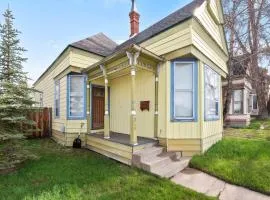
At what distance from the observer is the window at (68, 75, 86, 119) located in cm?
872

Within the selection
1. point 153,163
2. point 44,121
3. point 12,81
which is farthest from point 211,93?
point 44,121

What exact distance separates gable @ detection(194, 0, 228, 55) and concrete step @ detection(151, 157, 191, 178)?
4390 millimetres

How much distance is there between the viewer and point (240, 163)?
5.51 metres

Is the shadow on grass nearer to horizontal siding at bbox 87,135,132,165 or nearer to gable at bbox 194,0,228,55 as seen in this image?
horizontal siding at bbox 87,135,132,165

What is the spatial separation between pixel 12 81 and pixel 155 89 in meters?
4.42

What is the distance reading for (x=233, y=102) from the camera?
15805mm

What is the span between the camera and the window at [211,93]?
22.8 ft

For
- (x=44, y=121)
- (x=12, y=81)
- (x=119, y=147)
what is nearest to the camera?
(x=12, y=81)

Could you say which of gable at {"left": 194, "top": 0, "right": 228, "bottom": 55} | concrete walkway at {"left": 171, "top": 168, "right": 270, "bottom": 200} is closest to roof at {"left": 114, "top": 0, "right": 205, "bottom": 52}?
gable at {"left": 194, "top": 0, "right": 228, "bottom": 55}

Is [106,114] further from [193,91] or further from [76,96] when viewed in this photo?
[193,91]

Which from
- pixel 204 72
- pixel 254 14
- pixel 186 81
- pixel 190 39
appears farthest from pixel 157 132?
pixel 254 14

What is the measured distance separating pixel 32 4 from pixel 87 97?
456cm

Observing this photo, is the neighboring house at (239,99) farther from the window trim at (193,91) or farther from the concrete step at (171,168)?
the concrete step at (171,168)

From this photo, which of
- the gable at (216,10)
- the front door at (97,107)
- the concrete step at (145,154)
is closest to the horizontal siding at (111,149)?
the concrete step at (145,154)
